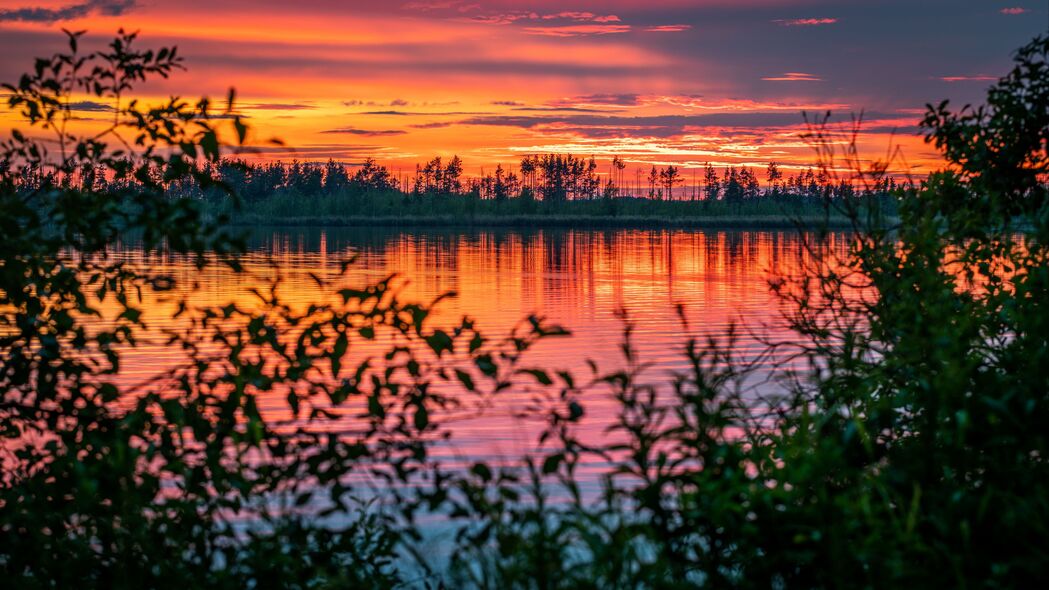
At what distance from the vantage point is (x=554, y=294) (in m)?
46.1

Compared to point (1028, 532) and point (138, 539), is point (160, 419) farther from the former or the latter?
point (1028, 532)

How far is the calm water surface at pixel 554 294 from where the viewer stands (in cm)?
1797

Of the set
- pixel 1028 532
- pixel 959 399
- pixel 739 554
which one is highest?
pixel 959 399

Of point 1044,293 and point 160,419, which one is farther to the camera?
point 1044,293

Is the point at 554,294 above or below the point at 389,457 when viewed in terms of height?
below

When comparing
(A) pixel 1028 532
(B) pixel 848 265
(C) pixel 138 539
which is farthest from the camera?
(B) pixel 848 265

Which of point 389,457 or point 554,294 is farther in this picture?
point 554,294

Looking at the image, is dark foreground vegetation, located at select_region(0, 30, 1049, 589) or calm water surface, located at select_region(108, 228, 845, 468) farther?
calm water surface, located at select_region(108, 228, 845, 468)

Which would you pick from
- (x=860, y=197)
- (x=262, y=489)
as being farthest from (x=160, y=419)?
(x=860, y=197)

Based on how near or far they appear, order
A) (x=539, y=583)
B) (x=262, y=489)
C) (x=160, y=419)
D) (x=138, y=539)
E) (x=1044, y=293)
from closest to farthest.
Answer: (x=539, y=583) < (x=138, y=539) < (x=262, y=489) < (x=160, y=419) < (x=1044, y=293)

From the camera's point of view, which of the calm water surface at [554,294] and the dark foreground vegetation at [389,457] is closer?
the dark foreground vegetation at [389,457]

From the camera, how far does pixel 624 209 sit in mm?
188500

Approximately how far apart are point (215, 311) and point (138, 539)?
139 centimetres

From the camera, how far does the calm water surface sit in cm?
1797
